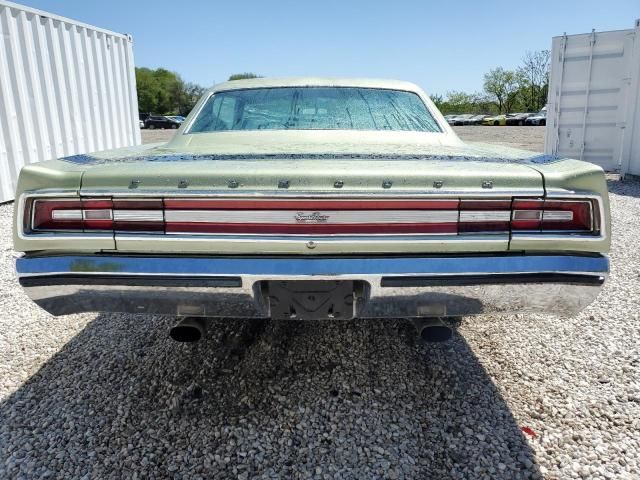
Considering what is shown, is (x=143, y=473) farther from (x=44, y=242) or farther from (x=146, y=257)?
(x=44, y=242)

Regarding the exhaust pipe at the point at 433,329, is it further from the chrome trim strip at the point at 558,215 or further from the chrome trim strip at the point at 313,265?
the chrome trim strip at the point at 558,215

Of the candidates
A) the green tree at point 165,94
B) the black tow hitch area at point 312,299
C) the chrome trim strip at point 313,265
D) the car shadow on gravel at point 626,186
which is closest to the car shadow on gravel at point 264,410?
the black tow hitch area at point 312,299

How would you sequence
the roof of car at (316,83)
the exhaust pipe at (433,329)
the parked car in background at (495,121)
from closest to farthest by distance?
the exhaust pipe at (433,329)
the roof of car at (316,83)
the parked car in background at (495,121)

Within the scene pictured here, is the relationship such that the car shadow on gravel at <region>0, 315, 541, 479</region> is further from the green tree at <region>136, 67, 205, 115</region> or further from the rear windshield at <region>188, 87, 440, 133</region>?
the green tree at <region>136, 67, 205, 115</region>

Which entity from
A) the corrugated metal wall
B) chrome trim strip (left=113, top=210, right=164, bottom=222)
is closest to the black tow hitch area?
chrome trim strip (left=113, top=210, right=164, bottom=222)

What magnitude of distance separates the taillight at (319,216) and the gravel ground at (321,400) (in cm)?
92

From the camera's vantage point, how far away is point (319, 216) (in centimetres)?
191

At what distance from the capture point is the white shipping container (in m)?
9.27

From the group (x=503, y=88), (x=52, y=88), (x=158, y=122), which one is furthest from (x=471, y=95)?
(x=52, y=88)

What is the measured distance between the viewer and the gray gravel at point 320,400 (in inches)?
79.0

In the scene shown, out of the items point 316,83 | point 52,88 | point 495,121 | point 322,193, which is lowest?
point 495,121

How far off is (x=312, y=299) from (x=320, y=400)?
66cm

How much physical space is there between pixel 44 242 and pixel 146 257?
42 centimetres

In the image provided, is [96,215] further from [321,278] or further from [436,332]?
[436,332]
